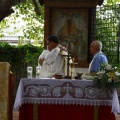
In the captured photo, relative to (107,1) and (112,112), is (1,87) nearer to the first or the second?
(112,112)

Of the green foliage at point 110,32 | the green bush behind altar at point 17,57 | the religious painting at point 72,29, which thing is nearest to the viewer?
the religious painting at point 72,29

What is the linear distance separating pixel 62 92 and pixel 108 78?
2.43 ft

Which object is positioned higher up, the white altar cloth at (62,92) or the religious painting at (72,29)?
the religious painting at (72,29)

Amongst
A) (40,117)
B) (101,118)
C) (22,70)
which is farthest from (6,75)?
(22,70)

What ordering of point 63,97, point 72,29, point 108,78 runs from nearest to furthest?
point 108,78
point 63,97
point 72,29

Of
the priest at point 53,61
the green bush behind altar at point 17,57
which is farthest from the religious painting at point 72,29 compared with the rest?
the green bush behind altar at point 17,57

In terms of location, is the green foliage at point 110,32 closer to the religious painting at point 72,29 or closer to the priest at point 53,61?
the religious painting at point 72,29

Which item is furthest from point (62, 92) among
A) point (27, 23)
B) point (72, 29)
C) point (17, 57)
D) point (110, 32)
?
point (27, 23)

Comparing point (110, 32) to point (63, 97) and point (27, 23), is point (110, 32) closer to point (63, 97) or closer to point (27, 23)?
point (63, 97)

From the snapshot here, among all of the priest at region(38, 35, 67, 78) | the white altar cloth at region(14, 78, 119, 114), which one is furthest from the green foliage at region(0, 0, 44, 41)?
the white altar cloth at region(14, 78, 119, 114)

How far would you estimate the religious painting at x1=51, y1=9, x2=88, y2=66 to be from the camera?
10.3 metres

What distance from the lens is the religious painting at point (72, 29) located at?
10.3m

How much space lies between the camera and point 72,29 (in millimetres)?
10438

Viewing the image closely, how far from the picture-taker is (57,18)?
1044 cm
